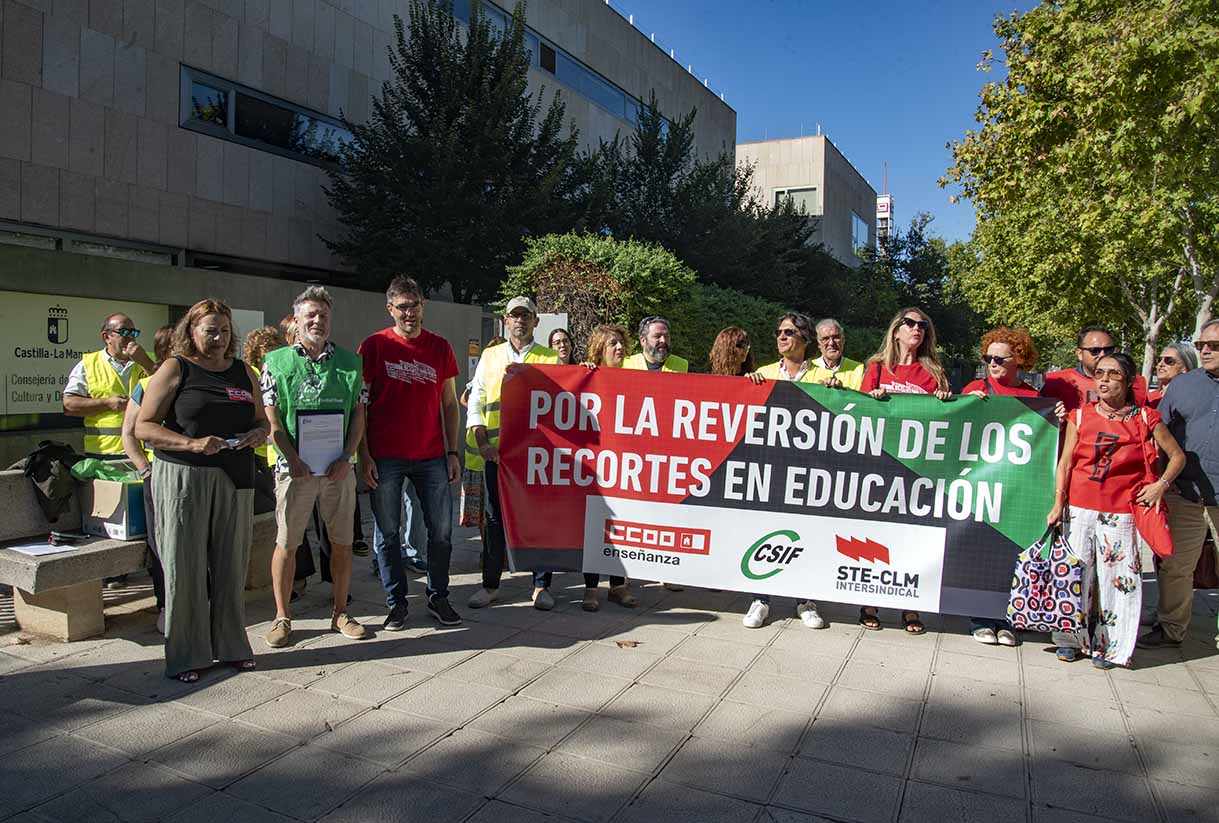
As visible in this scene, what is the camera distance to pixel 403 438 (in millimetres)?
4848

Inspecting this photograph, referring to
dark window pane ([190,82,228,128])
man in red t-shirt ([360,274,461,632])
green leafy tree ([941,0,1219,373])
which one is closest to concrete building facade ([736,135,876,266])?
green leafy tree ([941,0,1219,373])

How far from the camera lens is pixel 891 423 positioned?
5.00 metres

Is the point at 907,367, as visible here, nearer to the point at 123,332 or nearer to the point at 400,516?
the point at 400,516

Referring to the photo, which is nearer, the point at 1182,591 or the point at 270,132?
the point at 1182,591

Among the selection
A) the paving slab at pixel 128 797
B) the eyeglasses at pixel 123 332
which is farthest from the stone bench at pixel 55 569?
the paving slab at pixel 128 797

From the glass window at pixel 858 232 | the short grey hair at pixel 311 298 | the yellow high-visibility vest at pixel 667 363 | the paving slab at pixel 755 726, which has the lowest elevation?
the paving slab at pixel 755 726

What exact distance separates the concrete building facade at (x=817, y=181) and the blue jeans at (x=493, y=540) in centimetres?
4199

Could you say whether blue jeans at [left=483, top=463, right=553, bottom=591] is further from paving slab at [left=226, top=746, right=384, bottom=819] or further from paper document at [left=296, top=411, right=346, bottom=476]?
paving slab at [left=226, top=746, right=384, bottom=819]

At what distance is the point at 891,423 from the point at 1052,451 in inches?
35.8

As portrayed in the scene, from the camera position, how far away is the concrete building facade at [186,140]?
1051cm

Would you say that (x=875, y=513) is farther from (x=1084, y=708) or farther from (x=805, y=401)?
(x=1084, y=708)

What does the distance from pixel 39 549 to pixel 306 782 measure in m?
2.50

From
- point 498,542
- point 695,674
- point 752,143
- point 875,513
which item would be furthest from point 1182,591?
point 752,143

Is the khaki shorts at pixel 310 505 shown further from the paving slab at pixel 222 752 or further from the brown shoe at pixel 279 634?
the paving slab at pixel 222 752
